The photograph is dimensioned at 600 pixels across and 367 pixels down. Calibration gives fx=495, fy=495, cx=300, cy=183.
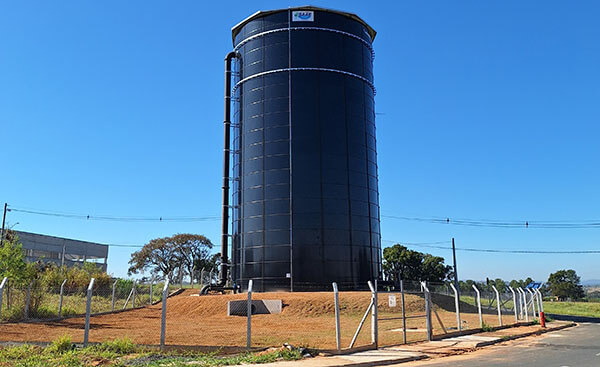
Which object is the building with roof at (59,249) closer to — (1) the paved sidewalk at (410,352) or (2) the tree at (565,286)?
(1) the paved sidewalk at (410,352)

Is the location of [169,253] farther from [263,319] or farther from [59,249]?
[263,319]

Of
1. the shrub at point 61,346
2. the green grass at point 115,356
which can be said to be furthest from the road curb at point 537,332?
the shrub at point 61,346

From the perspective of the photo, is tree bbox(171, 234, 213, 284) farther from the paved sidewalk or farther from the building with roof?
the paved sidewalk

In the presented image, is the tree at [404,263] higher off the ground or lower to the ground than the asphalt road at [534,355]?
higher

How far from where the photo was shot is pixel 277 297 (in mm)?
35906

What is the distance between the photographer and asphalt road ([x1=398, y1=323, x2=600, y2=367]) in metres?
14.5

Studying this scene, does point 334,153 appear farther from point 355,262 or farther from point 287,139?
point 355,262

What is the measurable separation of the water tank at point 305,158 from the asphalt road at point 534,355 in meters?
19.9

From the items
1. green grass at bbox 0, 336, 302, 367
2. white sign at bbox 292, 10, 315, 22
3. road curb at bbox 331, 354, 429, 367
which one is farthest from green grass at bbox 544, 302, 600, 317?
green grass at bbox 0, 336, 302, 367

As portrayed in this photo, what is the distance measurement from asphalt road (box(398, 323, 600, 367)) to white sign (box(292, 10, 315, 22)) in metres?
31.0

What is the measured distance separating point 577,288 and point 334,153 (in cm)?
A: 10171

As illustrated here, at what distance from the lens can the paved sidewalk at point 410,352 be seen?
14.3 m

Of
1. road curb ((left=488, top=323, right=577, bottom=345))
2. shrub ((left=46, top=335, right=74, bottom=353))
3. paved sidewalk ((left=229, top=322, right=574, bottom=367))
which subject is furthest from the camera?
road curb ((left=488, top=323, right=577, bottom=345))

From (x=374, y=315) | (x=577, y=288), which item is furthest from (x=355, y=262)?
(x=577, y=288)
